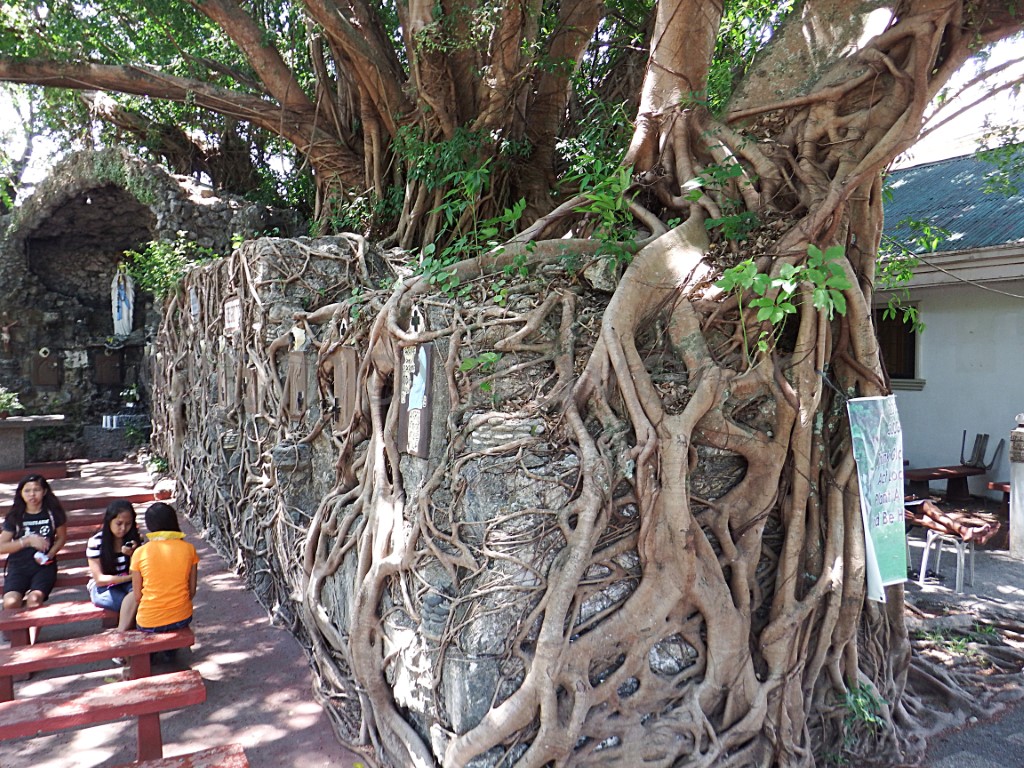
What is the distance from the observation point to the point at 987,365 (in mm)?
8562

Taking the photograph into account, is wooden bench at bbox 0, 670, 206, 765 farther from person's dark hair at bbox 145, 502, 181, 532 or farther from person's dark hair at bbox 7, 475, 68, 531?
person's dark hair at bbox 7, 475, 68, 531

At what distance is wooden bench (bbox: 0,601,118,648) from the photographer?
4.05 m

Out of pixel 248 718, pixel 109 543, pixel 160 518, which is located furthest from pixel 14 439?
pixel 248 718

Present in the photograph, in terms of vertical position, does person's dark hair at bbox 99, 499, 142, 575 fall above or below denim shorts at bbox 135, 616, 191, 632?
above

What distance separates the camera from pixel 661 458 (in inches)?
115

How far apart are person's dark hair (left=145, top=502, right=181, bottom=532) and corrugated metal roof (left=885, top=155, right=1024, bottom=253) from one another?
630cm

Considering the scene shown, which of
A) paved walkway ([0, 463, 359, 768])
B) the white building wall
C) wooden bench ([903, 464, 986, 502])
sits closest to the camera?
paved walkway ([0, 463, 359, 768])

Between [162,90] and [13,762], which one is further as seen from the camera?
[162,90]

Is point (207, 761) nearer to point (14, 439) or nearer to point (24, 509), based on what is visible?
point (24, 509)

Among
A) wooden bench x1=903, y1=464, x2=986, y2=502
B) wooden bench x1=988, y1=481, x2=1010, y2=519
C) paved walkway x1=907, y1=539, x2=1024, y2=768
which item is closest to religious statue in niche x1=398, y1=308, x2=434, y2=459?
paved walkway x1=907, y1=539, x2=1024, y2=768

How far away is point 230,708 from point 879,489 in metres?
3.31

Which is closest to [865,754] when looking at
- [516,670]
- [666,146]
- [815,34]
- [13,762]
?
[516,670]

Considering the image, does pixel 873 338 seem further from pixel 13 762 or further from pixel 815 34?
pixel 13 762

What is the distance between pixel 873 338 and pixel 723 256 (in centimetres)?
80
